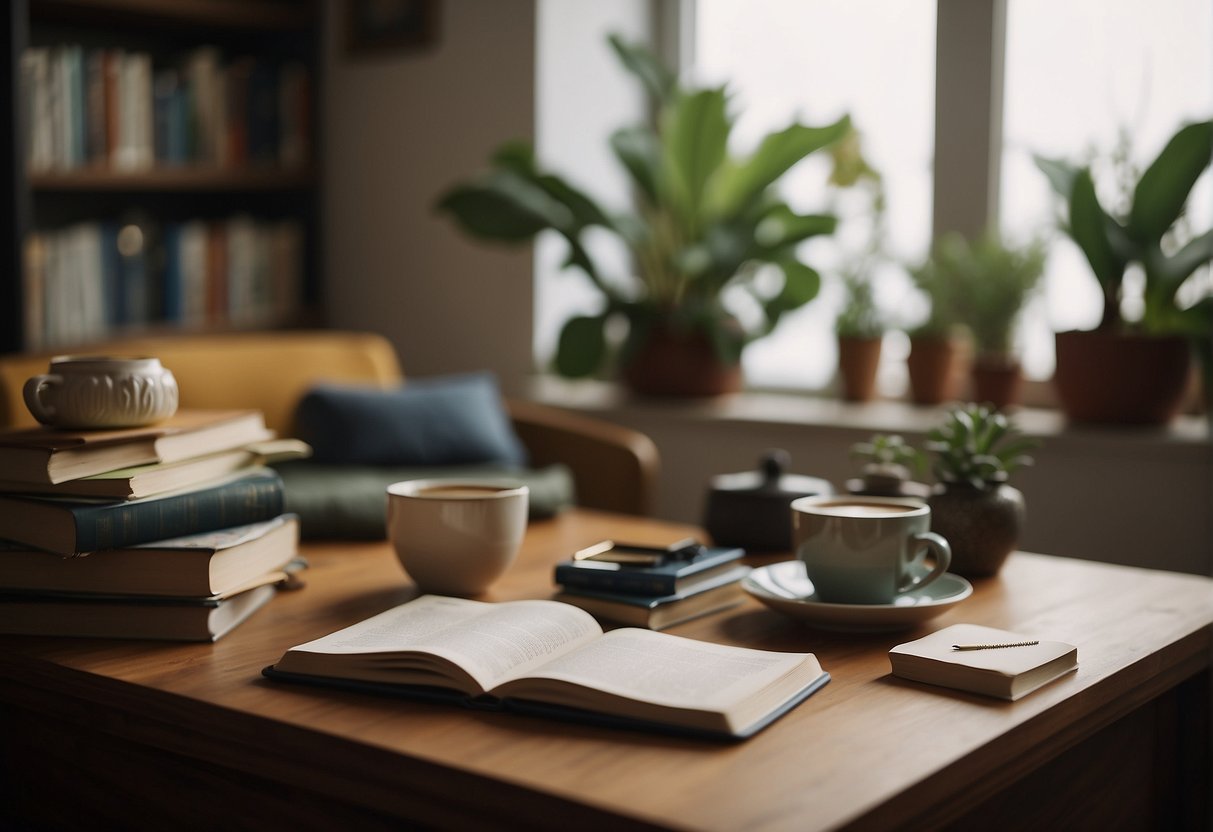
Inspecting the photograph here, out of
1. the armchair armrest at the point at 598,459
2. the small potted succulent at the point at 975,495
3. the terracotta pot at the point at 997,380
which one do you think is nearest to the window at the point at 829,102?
the terracotta pot at the point at 997,380

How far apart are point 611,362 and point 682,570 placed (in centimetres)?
177

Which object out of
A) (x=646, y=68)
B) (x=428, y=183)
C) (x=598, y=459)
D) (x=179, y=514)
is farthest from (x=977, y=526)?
(x=428, y=183)

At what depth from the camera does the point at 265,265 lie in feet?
11.0

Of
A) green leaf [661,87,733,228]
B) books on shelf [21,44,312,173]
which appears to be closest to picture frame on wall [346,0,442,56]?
books on shelf [21,44,312,173]

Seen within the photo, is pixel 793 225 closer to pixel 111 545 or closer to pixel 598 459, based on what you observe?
pixel 598 459

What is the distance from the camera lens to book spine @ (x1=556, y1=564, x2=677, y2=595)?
3.89 feet

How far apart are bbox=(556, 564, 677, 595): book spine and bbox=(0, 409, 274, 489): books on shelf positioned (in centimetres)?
37

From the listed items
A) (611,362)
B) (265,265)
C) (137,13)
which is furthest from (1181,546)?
(137,13)

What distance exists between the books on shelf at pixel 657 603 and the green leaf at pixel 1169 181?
4.22 feet

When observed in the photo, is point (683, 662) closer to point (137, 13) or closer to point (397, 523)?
point (397, 523)

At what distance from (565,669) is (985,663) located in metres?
0.33

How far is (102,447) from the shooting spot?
1.16m

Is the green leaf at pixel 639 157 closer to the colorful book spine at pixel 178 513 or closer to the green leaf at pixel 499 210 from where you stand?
the green leaf at pixel 499 210

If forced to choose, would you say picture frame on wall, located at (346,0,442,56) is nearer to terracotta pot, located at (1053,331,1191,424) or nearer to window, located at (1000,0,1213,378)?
window, located at (1000,0,1213,378)
